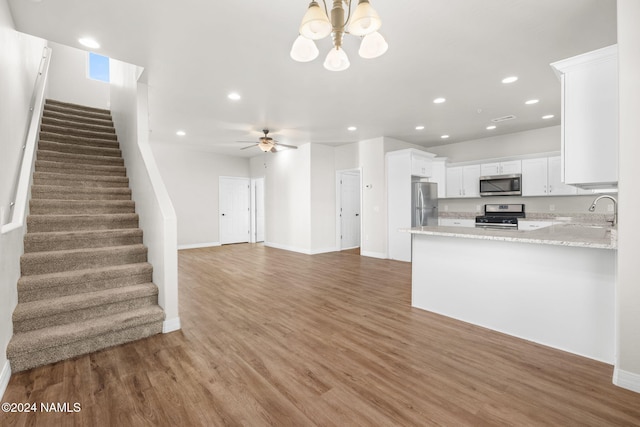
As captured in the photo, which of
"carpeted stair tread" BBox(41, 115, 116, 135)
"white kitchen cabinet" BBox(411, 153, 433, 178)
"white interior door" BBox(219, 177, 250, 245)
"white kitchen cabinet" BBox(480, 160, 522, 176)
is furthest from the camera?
"white interior door" BBox(219, 177, 250, 245)

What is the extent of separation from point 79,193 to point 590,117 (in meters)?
5.50

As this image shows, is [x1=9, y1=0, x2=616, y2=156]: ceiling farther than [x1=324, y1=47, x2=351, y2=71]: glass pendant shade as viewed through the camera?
Yes

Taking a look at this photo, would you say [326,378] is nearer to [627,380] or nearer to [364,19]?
[627,380]

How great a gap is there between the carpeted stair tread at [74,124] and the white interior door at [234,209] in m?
3.51

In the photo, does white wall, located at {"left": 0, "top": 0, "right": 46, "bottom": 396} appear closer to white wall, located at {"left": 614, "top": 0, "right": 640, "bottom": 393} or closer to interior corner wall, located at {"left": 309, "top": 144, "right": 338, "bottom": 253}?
white wall, located at {"left": 614, "top": 0, "right": 640, "bottom": 393}

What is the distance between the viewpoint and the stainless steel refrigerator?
237 inches

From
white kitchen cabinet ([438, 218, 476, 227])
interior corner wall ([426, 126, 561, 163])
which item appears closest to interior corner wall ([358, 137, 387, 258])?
white kitchen cabinet ([438, 218, 476, 227])

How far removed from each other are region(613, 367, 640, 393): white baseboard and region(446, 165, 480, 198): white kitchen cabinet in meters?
5.02

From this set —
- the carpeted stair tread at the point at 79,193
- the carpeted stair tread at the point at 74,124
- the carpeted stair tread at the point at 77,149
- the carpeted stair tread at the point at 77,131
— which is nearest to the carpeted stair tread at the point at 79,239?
the carpeted stair tread at the point at 79,193

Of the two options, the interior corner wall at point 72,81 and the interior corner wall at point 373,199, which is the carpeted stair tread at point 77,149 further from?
the interior corner wall at point 373,199

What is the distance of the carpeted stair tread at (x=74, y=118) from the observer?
4748 mm

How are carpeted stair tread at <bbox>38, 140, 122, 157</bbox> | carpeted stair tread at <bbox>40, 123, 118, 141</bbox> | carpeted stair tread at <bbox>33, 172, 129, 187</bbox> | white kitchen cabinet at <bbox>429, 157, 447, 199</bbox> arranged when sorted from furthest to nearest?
white kitchen cabinet at <bbox>429, 157, 447, 199</bbox> → carpeted stair tread at <bbox>40, 123, 118, 141</bbox> → carpeted stair tread at <bbox>38, 140, 122, 157</bbox> → carpeted stair tread at <bbox>33, 172, 129, 187</bbox>

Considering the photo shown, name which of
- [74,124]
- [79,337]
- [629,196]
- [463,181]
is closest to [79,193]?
[74,124]

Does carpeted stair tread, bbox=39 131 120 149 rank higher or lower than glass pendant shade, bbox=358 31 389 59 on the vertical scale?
higher
